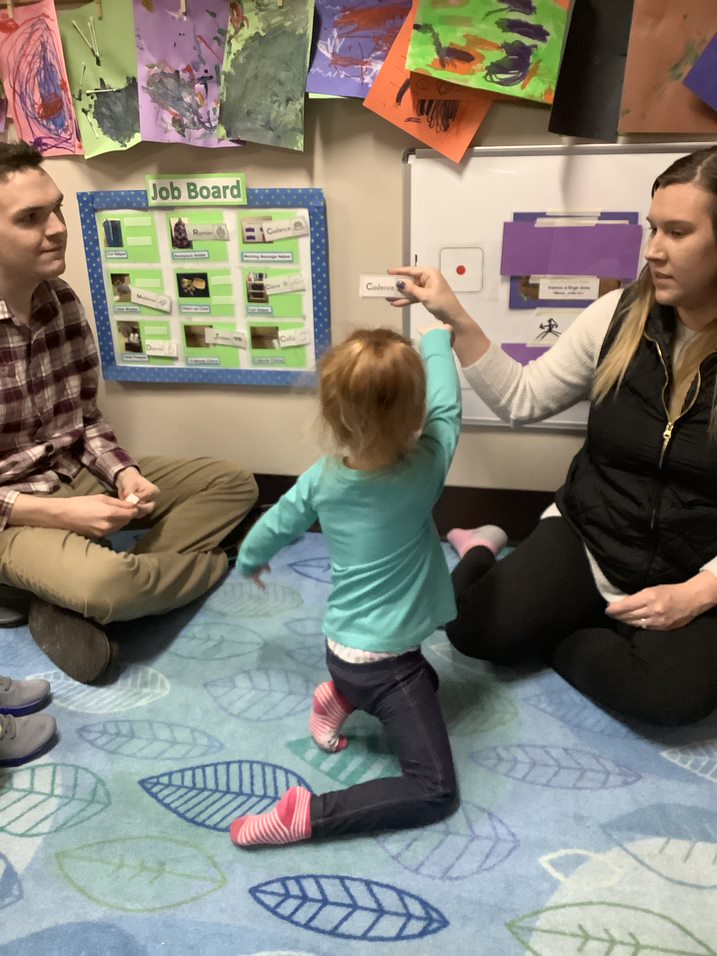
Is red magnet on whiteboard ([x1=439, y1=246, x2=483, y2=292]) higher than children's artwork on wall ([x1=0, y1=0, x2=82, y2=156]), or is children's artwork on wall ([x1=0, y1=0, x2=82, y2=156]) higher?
children's artwork on wall ([x1=0, y1=0, x2=82, y2=156])

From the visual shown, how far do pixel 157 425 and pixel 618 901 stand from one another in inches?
51.6

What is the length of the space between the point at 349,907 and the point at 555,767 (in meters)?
0.36

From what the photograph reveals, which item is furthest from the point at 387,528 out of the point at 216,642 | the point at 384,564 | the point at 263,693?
the point at 216,642

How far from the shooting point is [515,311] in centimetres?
145

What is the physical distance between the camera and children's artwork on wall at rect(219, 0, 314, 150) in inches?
51.2

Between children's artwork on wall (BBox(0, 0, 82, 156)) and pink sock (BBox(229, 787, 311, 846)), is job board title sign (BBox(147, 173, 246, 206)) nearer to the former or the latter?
children's artwork on wall (BBox(0, 0, 82, 156))

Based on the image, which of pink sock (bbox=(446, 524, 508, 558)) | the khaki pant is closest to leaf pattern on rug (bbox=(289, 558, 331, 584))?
the khaki pant

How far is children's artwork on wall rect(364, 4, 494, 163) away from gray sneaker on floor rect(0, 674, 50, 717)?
44.6 inches

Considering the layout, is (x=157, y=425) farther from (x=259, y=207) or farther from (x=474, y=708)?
(x=474, y=708)

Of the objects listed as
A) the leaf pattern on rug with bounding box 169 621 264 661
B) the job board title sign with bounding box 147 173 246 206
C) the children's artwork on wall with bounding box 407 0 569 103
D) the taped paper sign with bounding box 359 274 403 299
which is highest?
the children's artwork on wall with bounding box 407 0 569 103

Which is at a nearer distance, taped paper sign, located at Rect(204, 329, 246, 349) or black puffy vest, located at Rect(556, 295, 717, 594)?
black puffy vest, located at Rect(556, 295, 717, 594)

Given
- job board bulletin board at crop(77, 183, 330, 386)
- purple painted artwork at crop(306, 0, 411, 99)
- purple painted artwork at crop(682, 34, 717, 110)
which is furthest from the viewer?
job board bulletin board at crop(77, 183, 330, 386)

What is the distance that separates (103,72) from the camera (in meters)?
1.41

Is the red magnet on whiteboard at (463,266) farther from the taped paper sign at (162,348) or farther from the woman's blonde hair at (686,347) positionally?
the taped paper sign at (162,348)
